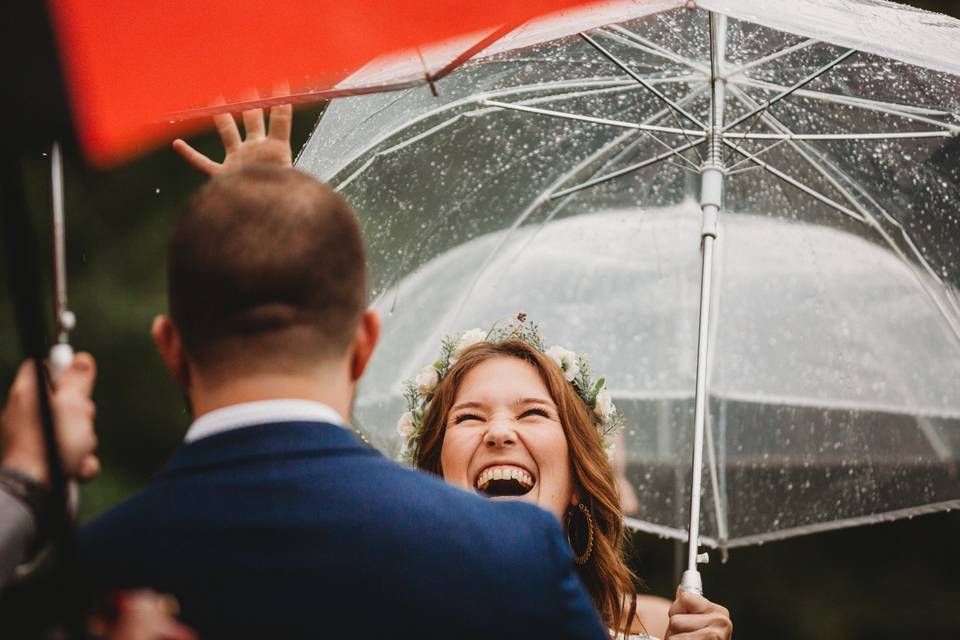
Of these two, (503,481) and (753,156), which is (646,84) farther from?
(503,481)

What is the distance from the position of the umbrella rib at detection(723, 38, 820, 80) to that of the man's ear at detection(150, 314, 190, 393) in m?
2.60

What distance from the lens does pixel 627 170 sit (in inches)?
175

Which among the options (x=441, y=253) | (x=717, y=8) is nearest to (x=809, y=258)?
(x=441, y=253)

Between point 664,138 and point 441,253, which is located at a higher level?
point 664,138

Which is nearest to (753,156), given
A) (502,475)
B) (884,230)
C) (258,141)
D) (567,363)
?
(884,230)

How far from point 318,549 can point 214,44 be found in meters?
0.85

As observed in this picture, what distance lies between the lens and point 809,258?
15.8 ft

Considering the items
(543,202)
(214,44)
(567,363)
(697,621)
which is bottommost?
(697,621)

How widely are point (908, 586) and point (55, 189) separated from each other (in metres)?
9.00

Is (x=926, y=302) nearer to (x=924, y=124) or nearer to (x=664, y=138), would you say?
(x=924, y=124)

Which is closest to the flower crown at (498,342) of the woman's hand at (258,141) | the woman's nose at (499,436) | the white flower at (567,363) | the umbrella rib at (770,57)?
the white flower at (567,363)

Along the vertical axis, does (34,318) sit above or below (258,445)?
above

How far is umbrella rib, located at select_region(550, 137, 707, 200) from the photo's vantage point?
420 centimetres

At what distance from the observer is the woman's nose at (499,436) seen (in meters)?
3.62
